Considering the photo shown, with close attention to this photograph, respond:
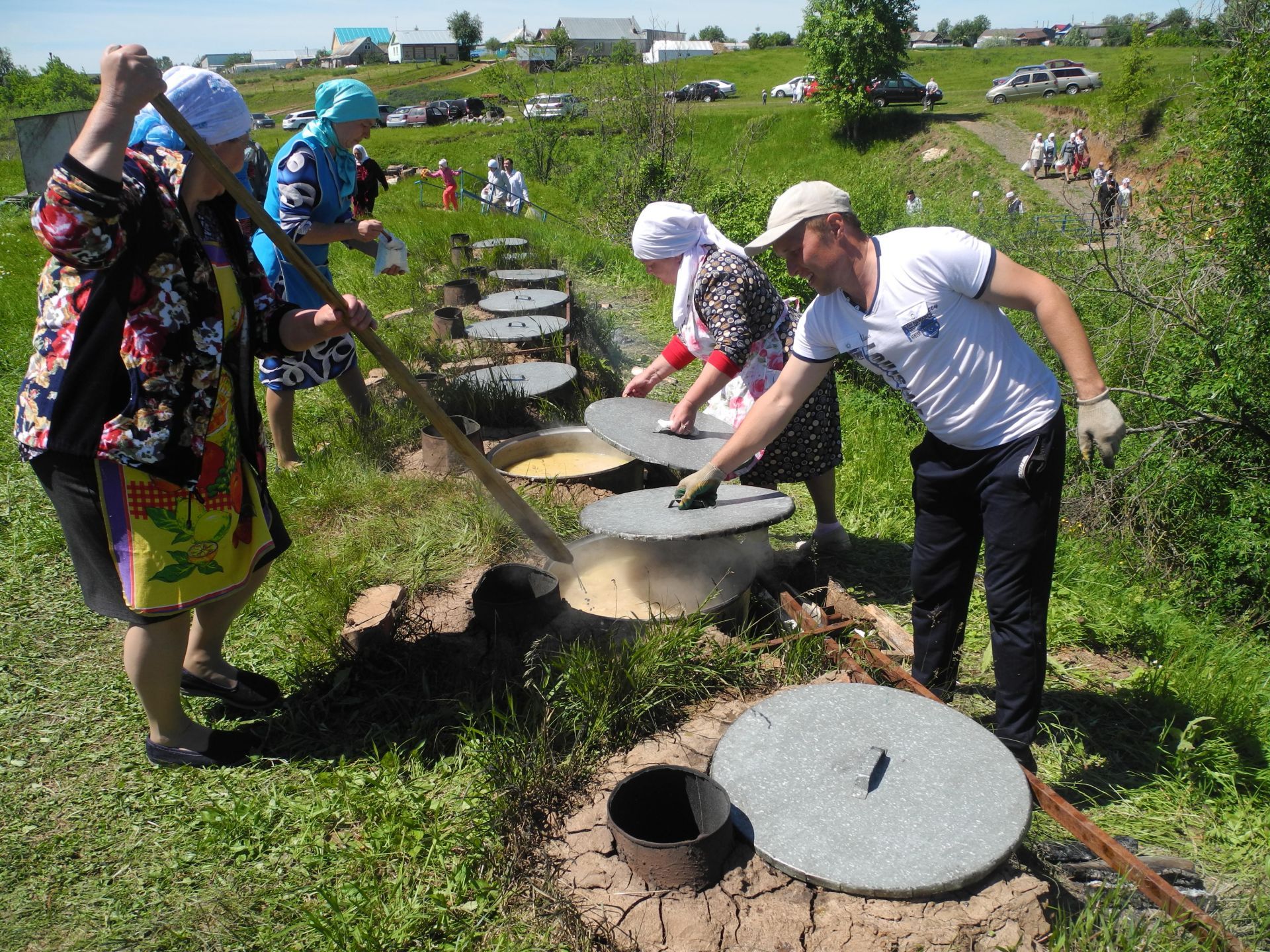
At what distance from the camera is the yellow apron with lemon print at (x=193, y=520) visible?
2484 millimetres

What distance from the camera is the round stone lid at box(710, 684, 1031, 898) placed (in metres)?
2.21

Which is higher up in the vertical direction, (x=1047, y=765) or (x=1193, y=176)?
(x=1193, y=176)

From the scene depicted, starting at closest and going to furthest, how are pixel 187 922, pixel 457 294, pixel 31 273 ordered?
pixel 187 922
pixel 457 294
pixel 31 273

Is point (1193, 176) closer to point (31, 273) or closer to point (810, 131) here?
point (31, 273)

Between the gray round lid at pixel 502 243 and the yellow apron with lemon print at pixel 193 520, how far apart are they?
8.73 m

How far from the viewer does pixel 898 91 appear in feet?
123

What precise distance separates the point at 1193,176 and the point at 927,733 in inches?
209

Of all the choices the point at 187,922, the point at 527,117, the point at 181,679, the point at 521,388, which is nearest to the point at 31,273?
the point at 521,388

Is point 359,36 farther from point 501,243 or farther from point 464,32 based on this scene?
point 501,243

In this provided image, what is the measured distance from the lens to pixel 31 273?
12219 millimetres

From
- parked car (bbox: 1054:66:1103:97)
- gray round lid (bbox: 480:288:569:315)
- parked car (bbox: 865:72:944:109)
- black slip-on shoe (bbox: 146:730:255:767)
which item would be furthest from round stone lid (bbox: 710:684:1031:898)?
parked car (bbox: 1054:66:1103:97)

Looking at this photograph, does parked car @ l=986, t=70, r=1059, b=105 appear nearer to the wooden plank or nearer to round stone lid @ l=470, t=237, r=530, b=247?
round stone lid @ l=470, t=237, r=530, b=247

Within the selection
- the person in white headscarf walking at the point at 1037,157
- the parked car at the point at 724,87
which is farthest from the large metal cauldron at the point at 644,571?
the parked car at the point at 724,87

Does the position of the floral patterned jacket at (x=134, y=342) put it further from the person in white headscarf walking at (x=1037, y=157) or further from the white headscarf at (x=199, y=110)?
the person in white headscarf walking at (x=1037, y=157)
